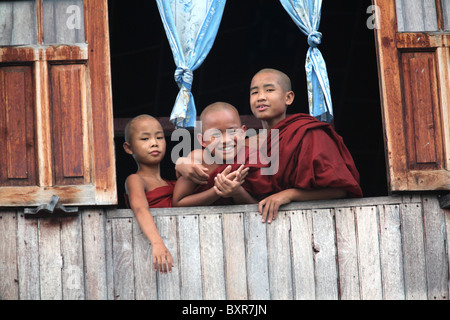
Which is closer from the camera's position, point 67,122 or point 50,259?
point 50,259

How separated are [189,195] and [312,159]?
87 centimetres

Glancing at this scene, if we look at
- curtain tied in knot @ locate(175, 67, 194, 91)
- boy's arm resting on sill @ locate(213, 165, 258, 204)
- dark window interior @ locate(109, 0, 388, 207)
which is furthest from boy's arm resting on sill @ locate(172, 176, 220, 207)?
dark window interior @ locate(109, 0, 388, 207)

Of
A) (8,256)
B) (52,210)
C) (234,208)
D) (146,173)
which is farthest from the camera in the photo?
(146,173)

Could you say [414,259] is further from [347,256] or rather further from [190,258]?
[190,258]

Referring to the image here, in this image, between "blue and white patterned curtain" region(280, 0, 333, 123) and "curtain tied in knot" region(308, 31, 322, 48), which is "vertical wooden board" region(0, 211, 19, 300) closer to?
"blue and white patterned curtain" region(280, 0, 333, 123)

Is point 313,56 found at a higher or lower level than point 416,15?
lower

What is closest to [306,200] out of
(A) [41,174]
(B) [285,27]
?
(A) [41,174]

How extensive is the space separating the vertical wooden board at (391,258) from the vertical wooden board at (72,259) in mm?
1935

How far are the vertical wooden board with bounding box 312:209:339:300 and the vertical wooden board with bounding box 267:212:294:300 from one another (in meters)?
0.18

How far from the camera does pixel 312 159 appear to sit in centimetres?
485

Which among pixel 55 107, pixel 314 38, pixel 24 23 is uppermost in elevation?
pixel 24 23

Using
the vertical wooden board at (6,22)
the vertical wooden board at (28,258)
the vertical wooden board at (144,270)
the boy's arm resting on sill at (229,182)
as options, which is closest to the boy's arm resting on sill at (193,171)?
the boy's arm resting on sill at (229,182)

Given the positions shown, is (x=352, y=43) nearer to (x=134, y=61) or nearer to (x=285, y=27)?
(x=285, y=27)

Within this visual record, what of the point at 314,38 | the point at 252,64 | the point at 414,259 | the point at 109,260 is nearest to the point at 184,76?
the point at 314,38
